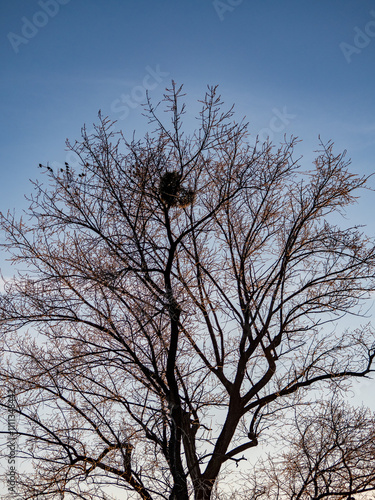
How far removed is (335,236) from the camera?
9.63 metres

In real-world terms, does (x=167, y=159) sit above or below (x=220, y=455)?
above

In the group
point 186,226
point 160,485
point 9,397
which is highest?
point 186,226

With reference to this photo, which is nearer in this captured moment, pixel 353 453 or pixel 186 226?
pixel 353 453

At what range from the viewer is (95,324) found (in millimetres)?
9156

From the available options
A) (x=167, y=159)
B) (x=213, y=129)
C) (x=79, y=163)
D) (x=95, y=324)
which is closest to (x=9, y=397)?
(x=95, y=324)

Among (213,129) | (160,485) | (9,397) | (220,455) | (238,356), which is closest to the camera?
(160,485)

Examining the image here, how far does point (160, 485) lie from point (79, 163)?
5.00m

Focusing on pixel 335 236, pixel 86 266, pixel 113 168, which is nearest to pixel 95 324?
pixel 86 266

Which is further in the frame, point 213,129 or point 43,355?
point 43,355

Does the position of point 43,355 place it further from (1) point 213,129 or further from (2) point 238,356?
(1) point 213,129

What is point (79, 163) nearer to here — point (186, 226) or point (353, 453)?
point (186, 226)

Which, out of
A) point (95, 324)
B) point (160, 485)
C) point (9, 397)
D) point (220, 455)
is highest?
point (95, 324)

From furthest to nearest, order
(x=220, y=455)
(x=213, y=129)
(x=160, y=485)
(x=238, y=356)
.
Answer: (x=238, y=356)
(x=220, y=455)
(x=213, y=129)
(x=160, y=485)

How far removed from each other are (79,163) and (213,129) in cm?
225
